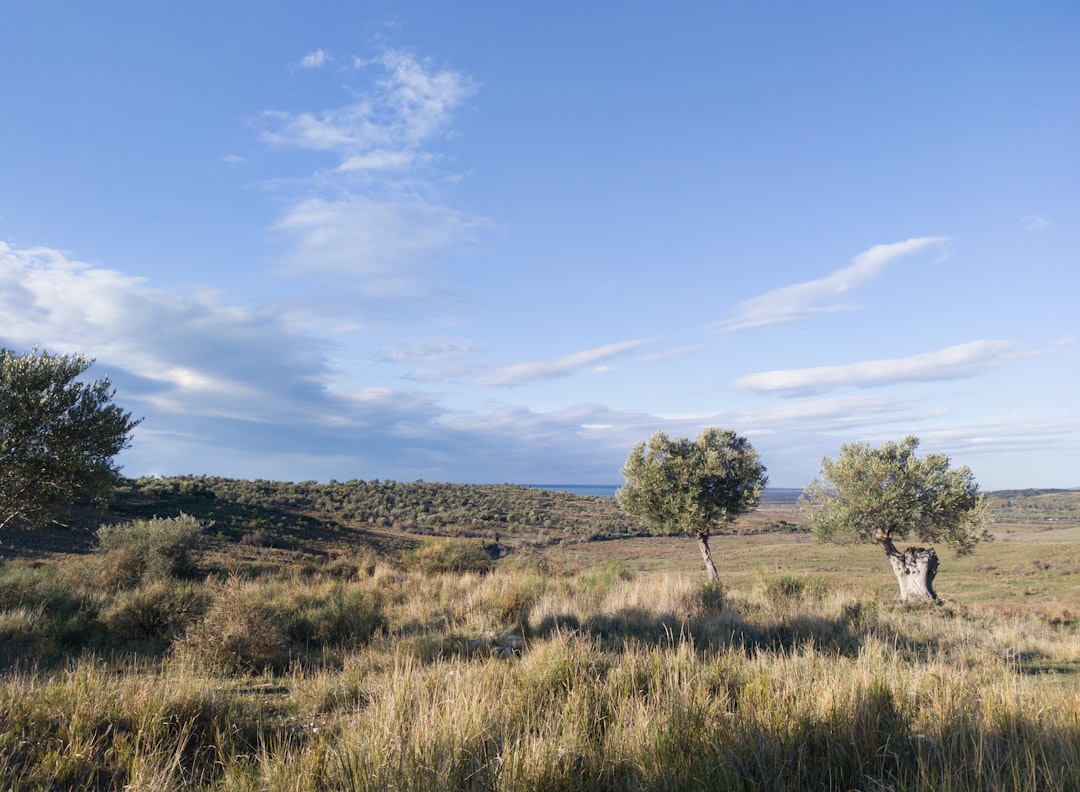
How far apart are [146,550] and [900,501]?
2943cm

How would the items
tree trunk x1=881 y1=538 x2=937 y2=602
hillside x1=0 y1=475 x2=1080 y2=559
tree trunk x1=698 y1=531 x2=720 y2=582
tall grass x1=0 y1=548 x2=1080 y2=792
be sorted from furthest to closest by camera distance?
hillside x1=0 y1=475 x2=1080 y2=559 < tree trunk x1=698 y1=531 x2=720 y2=582 < tree trunk x1=881 y1=538 x2=937 y2=602 < tall grass x1=0 y1=548 x2=1080 y2=792

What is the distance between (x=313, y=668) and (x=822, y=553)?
177 feet

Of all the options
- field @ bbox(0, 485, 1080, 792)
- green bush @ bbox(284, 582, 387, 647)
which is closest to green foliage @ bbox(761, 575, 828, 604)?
field @ bbox(0, 485, 1080, 792)

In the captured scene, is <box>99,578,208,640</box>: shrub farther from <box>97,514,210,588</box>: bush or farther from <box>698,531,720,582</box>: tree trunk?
<box>698,531,720,582</box>: tree trunk

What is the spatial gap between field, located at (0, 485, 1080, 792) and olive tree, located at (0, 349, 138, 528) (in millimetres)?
2287

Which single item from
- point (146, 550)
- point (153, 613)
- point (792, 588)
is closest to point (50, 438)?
point (153, 613)

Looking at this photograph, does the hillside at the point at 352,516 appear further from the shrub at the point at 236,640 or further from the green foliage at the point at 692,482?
the green foliage at the point at 692,482

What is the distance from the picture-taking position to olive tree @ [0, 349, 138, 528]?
11000 millimetres

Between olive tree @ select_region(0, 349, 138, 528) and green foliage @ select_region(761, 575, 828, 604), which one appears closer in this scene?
olive tree @ select_region(0, 349, 138, 528)

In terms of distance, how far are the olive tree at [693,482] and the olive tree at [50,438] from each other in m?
20.3

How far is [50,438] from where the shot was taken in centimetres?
1166

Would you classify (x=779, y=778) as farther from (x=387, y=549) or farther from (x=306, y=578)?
(x=387, y=549)

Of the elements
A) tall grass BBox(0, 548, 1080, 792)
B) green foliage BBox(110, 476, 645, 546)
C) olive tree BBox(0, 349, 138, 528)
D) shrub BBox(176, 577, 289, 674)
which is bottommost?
green foliage BBox(110, 476, 645, 546)

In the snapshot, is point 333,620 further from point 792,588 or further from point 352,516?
point 352,516
